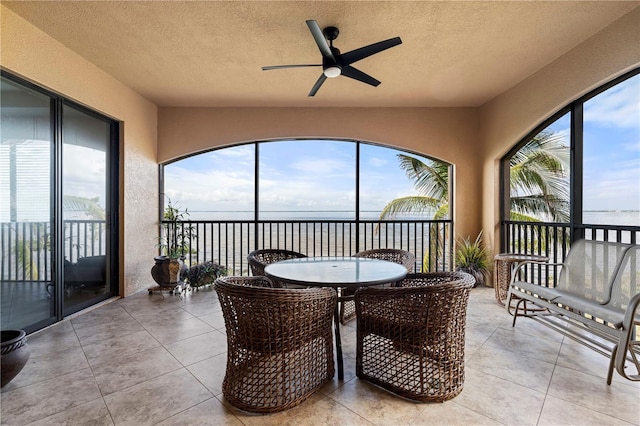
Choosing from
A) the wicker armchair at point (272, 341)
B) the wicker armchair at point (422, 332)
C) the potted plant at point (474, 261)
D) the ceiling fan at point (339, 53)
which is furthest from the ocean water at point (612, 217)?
the wicker armchair at point (272, 341)

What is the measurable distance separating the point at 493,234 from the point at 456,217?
1.87 feet

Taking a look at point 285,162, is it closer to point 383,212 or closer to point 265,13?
point 383,212

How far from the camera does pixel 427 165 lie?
5.37 meters

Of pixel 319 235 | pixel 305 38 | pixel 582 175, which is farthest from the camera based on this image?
pixel 319 235

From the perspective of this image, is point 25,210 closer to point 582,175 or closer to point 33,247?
point 33,247

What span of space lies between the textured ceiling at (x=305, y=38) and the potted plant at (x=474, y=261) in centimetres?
224

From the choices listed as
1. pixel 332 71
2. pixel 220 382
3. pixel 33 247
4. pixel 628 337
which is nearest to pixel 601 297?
pixel 628 337

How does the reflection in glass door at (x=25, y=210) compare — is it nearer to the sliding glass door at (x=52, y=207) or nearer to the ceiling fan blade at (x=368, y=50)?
the sliding glass door at (x=52, y=207)

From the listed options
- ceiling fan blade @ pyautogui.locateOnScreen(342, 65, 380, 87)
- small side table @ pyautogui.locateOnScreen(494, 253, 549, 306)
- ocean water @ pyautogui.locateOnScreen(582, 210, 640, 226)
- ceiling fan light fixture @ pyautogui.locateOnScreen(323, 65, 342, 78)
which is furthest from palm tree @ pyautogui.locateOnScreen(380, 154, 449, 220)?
ceiling fan light fixture @ pyautogui.locateOnScreen(323, 65, 342, 78)

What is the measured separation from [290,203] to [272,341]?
3.57 meters

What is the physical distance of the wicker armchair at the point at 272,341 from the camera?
160 centimetres

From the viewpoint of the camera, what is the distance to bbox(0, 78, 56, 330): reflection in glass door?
2494 mm

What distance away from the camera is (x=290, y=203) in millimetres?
5074

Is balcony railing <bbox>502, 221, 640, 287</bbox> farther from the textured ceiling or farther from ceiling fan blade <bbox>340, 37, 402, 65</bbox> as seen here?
ceiling fan blade <bbox>340, 37, 402, 65</bbox>
